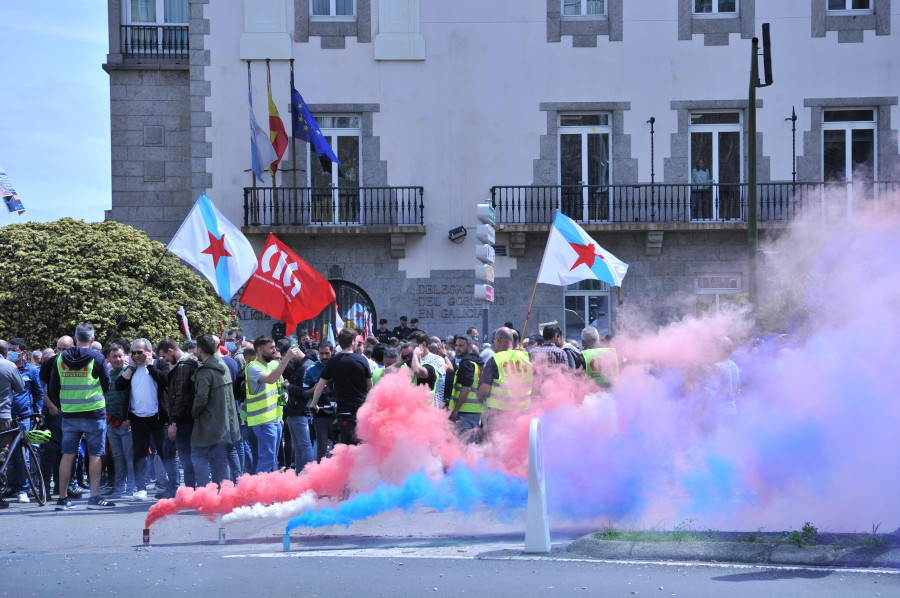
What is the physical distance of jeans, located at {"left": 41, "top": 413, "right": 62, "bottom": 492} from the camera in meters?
12.9

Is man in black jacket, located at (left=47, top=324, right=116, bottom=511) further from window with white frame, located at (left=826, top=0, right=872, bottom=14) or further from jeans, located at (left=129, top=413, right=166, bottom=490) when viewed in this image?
window with white frame, located at (left=826, top=0, right=872, bottom=14)

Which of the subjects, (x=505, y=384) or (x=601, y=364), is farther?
(x=601, y=364)

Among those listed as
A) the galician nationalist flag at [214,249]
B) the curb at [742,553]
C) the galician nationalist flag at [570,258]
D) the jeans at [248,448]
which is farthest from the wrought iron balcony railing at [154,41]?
the curb at [742,553]

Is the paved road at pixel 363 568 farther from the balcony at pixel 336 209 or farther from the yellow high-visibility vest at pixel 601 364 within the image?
the balcony at pixel 336 209

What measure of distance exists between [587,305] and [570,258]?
824 centimetres

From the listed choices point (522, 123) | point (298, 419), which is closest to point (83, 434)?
point (298, 419)

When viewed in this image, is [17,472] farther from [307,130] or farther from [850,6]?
[850,6]

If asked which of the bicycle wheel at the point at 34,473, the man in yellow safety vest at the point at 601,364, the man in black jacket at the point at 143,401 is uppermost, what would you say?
the man in yellow safety vest at the point at 601,364

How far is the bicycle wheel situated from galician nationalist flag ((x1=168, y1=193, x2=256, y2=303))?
2876 millimetres

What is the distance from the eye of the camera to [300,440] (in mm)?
12188

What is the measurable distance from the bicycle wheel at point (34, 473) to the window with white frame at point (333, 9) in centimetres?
1341

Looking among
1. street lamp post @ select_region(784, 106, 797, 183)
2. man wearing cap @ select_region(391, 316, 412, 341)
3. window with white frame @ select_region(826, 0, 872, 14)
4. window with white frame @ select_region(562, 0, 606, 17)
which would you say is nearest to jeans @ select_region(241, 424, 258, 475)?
man wearing cap @ select_region(391, 316, 412, 341)

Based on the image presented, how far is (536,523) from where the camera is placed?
8.25m

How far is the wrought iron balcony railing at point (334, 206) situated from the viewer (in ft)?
74.0
